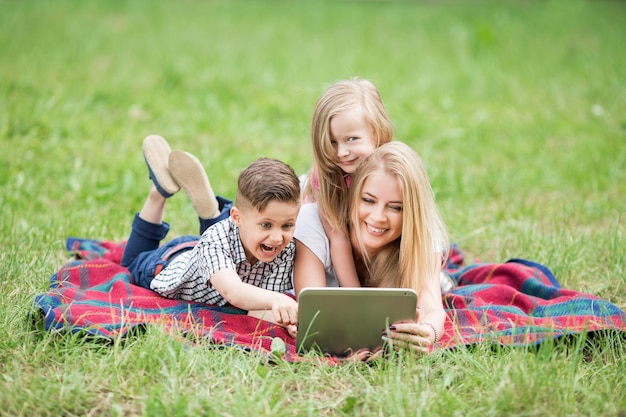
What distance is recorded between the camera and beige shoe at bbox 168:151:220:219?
397cm

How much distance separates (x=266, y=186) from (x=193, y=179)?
3.09 feet

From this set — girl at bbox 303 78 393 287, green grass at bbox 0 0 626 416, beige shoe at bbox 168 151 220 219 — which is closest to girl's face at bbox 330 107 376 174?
girl at bbox 303 78 393 287

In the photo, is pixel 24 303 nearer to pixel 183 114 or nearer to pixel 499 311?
pixel 499 311

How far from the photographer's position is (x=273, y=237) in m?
3.21

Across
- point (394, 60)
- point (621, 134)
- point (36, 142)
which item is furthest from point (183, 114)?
point (621, 134)

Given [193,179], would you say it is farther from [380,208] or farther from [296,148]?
[296,148]

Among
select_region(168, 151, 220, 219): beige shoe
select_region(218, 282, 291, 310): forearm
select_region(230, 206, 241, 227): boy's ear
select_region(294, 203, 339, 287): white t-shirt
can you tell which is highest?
select_region(168, 151, 220, 219): beige shoe

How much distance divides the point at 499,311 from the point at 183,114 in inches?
→ 164

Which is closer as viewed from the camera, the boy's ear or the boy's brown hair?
the boy's brown hair

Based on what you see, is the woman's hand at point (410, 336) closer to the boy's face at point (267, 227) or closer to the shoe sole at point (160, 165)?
the boy's face at point (267, 227)

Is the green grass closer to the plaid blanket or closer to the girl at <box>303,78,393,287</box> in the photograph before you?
the plaid blanket

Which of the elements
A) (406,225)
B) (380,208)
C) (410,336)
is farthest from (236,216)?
(410,336)

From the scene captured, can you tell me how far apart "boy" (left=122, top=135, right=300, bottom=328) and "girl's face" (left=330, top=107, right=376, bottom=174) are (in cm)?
44

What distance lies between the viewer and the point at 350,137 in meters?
3.65
